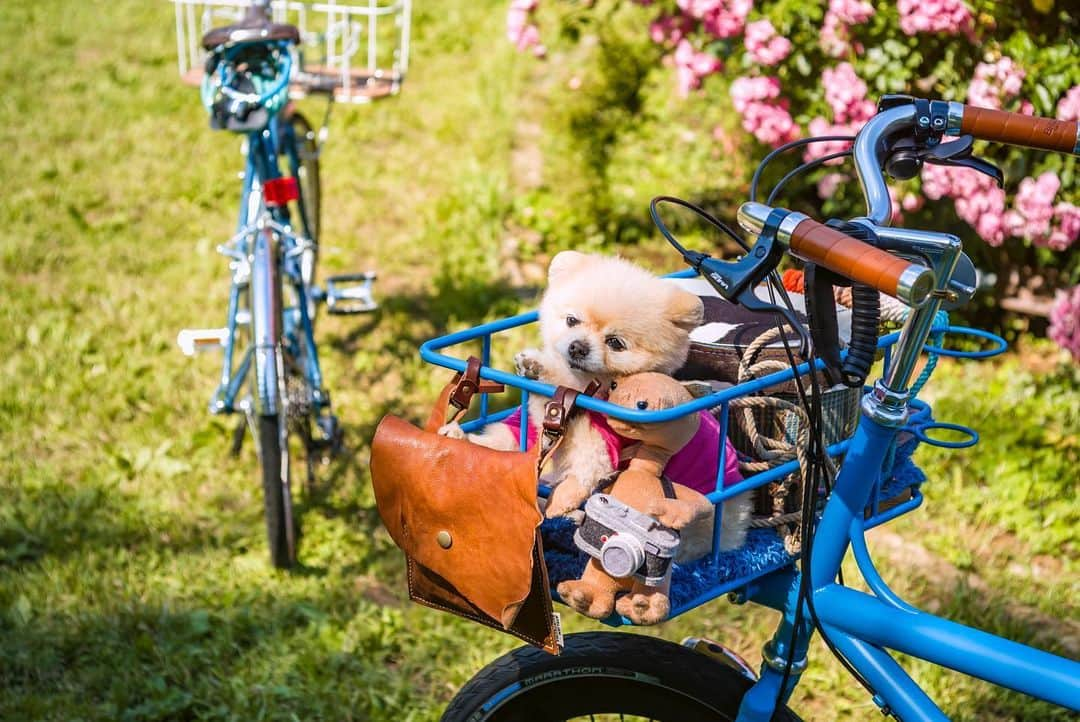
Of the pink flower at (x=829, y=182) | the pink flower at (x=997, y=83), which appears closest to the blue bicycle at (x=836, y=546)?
the pink flower at (x=997, y=83)

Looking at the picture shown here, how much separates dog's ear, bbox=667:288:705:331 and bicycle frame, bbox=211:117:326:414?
1638mm

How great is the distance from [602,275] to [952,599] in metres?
1.93

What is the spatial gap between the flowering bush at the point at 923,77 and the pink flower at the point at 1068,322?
0.72ft

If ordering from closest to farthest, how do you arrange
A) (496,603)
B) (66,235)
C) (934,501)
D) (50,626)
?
1. (496,603)
2. (50,626)
3. (934,501)
4. (66,235)

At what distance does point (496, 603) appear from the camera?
1.46 metres

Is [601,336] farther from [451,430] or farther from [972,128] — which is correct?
[972,128]

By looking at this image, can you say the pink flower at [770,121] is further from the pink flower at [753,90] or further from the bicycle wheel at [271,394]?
the bicycle wheel at [271,394]

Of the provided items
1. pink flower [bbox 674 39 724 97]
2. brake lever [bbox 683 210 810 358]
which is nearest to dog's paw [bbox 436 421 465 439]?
brake lever [bbox 683 210 810 358]

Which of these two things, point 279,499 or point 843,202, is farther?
point 843,202

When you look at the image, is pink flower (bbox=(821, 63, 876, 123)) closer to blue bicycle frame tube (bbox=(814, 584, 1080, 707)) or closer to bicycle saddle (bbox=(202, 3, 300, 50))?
bicycle saddle (bbox=(202, 3, 300, 50))

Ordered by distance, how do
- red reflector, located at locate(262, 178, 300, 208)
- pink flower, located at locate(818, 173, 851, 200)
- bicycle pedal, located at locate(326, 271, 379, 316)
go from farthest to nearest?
pink flower, located at locate(818, 173, 851, 200) < bicycle pedal, located at locate(326, 271, 379, 316) < red reflector, located at locate(262, 178, 300, 208)

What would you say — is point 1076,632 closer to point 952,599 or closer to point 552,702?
point 952,599

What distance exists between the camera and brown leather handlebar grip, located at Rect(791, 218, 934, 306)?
1.14 m

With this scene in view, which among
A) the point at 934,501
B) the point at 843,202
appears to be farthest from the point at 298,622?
the point at 843,202
